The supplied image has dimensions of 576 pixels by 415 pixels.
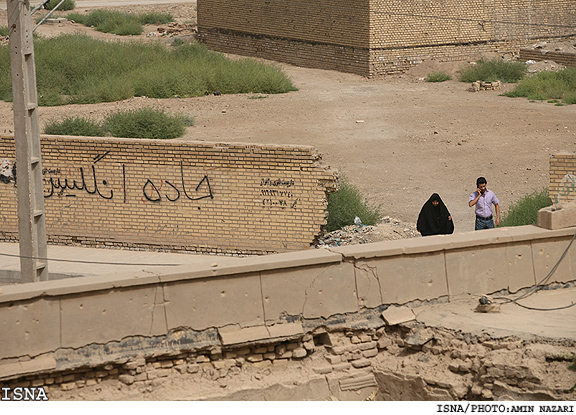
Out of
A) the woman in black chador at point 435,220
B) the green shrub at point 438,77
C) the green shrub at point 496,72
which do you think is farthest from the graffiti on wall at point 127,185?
the green shrub at point 438,77

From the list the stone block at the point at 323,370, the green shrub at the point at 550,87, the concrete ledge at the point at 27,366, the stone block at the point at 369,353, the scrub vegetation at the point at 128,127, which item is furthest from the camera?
the green shrub at the point at 550,87

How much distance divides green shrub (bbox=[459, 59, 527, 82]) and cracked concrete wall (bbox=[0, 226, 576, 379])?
61.1 feet

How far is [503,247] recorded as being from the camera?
8.55 meters

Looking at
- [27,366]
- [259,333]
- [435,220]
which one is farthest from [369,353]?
[435,220]

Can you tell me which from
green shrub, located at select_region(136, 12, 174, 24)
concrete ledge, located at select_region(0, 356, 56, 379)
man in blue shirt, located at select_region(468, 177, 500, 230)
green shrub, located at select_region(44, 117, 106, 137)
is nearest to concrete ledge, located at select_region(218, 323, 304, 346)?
concrete ledge, located at select_region(0, 356, 56, 379)

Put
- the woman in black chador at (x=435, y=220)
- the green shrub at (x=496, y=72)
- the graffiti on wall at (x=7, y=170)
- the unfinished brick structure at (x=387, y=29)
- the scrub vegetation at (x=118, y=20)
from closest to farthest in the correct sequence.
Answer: the woman in black chador at (x=435, y=220) → the graffiti on wall at (x=7, y=170) → the green shrub at (x=496, y=72) → the unfinished brick structure at (x=387, y=29) → the scrub vegetation at (x=118, y=20)

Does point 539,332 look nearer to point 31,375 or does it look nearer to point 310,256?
point 310,256

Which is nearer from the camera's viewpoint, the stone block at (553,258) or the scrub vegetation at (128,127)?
the stone block at (553,258)

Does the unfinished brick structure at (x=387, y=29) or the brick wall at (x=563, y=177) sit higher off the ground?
the unfinished brick structure at (x=387, y=29)

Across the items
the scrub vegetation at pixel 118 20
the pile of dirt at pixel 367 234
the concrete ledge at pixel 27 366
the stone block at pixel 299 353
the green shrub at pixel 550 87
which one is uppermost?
the scrub vegetation at pixel 118 20

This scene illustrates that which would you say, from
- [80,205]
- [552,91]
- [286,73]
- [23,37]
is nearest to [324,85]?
[286,73]

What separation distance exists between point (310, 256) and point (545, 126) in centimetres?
1427

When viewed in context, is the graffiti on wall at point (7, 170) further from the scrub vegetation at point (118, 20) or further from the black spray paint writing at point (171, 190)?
Result: the scrub vegetation at point (118, 20)

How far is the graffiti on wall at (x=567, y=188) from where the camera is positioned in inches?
449
